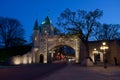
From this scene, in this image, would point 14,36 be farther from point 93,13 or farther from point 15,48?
point 93,13

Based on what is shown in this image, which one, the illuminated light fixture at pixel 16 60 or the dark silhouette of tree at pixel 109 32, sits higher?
the dark silhouette of tree at pixel 109 32

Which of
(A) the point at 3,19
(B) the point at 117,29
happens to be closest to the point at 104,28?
(B) the point at 117,29

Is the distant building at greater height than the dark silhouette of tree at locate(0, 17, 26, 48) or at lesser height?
lesser

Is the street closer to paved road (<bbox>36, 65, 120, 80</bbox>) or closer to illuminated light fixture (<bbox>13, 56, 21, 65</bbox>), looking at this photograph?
paved road (<bbox>36, 65, 120, 80</bbox>)

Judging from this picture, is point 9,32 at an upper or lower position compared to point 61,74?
upper

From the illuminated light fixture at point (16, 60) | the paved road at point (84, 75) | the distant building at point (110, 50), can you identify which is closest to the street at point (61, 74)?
the paved road at point (84, 75)

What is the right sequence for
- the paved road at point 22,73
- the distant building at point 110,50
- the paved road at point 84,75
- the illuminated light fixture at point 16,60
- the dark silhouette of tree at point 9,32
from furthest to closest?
the dark silhouette of tree at point 9,32 < the illuminated light fixture at point 16,60 < the distant building at point 110,50 < the paved road at point 22,73 < the paved road at point 84,75

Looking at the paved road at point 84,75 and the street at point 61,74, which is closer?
the paved road at point 84,75

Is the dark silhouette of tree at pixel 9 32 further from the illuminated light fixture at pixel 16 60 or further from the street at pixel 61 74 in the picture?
the street at pixel 61 74

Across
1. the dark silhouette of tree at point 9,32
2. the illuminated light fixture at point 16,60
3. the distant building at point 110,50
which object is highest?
the dark silhouette of tree at point 9,32

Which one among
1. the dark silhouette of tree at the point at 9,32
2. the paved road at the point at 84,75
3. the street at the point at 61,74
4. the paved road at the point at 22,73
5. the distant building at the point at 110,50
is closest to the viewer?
the paved road at the point at 84,75

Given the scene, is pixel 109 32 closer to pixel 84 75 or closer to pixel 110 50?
pixel 110 50

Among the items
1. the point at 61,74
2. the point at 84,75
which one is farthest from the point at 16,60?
the point at 84,75

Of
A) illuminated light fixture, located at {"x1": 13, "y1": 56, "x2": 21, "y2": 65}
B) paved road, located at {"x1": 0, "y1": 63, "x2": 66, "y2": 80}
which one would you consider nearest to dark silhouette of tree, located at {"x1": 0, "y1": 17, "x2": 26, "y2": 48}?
illuminated light fixture, located at {"x1": 13, "y1": 56, "x2": 21, "y2": 65}
